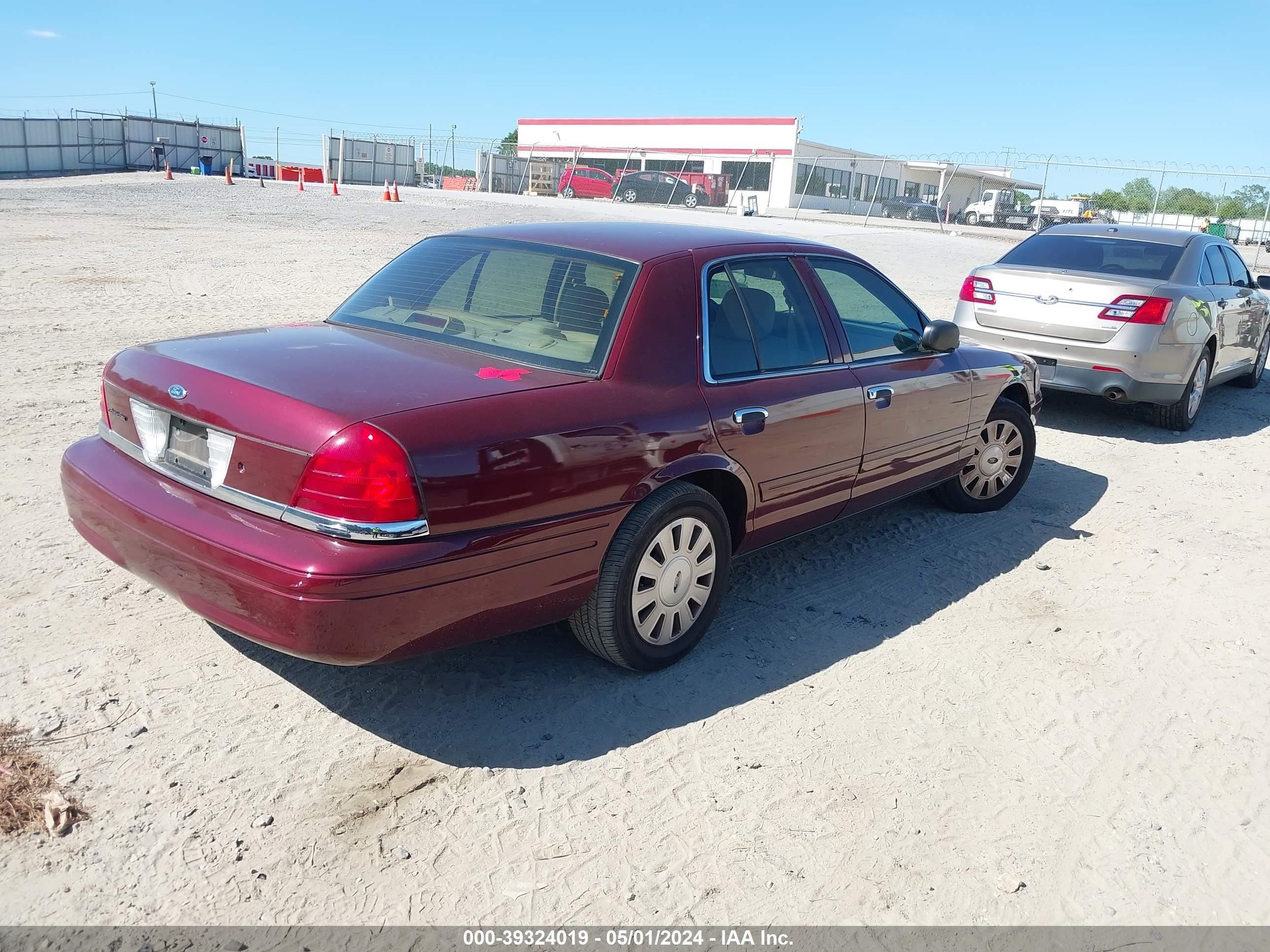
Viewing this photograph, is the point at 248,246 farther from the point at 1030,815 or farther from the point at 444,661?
the point at 1030,815

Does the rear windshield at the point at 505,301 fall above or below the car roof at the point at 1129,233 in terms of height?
below

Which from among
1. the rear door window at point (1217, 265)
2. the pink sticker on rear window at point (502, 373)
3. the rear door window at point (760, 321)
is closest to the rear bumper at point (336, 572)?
the pink sticker on rear window at point (502, 373)

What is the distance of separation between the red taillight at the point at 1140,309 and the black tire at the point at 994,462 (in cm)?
237

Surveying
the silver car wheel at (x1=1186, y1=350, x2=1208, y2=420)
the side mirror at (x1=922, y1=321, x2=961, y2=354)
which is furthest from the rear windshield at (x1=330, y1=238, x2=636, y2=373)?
the silver car wheel at (x1=1186, y1=350, x2=1208, y2=420)

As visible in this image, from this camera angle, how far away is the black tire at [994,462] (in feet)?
19.4

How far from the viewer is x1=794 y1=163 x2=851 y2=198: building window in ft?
149

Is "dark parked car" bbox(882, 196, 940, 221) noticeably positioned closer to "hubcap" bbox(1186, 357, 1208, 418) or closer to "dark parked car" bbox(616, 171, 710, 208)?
"dark parked car" bbox(616, 171, 710, 208)

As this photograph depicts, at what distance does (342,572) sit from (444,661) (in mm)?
1117

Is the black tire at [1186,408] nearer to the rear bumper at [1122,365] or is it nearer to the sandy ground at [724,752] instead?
the rear bumper at [1122,365]

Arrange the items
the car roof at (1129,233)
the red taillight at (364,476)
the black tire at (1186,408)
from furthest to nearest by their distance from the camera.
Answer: the car roof at (1129,233)
the black tire at (1186,408)
the red taillight at (364,476)

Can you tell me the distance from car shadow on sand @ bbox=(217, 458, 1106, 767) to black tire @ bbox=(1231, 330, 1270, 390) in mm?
6664

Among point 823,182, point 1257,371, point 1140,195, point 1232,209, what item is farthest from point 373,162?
point 1257,371

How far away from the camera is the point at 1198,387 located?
8547 mm

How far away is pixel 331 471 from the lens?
291 cm
